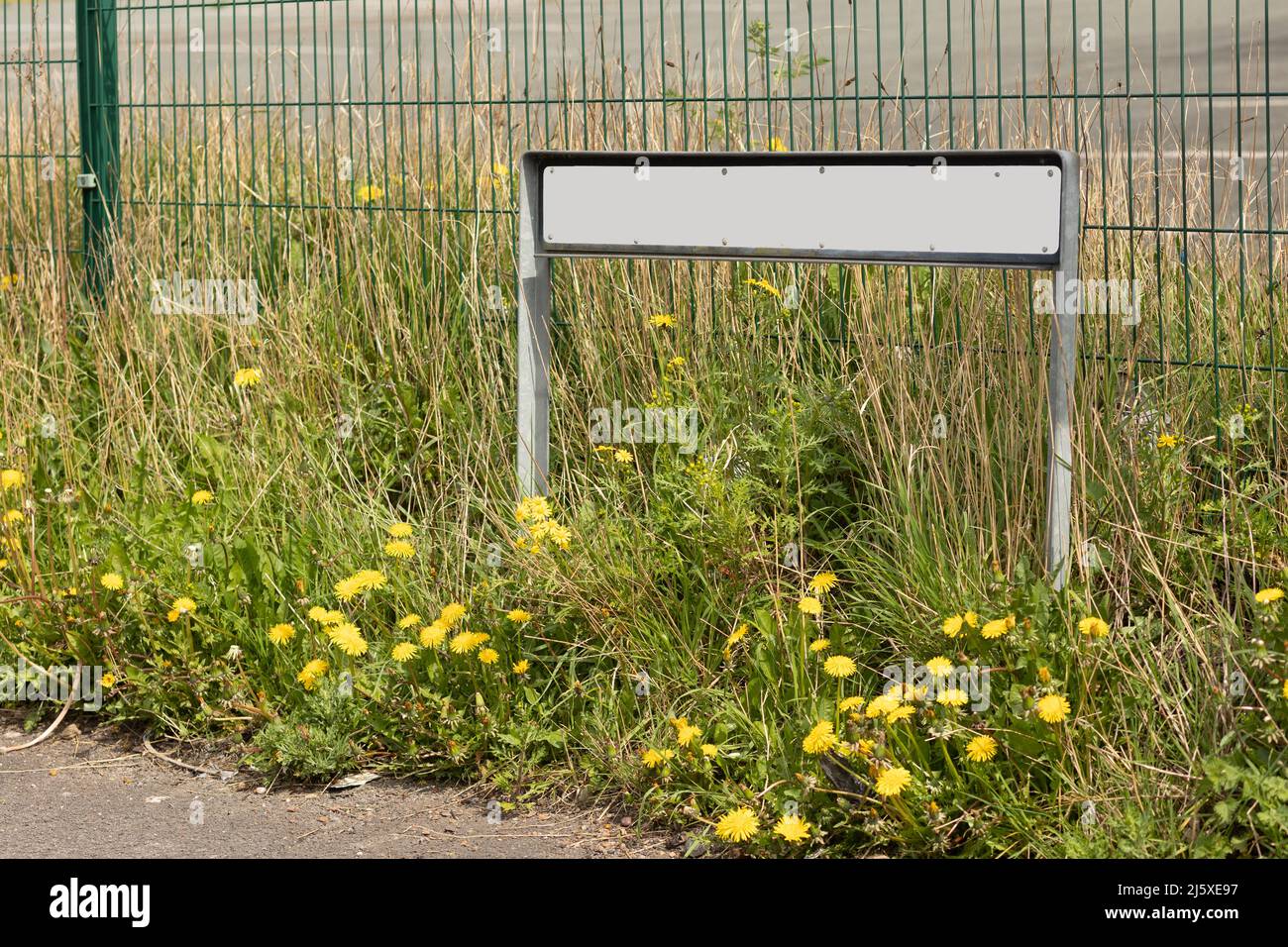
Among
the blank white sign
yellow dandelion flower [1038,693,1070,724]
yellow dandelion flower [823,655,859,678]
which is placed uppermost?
the blank white sign

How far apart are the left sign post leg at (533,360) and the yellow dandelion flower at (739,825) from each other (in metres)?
1.25

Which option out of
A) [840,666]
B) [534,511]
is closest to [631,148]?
[534,511]

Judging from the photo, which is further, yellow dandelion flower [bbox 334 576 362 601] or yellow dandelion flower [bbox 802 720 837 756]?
yellow dandelion flower [bbox 334 576 362 601]

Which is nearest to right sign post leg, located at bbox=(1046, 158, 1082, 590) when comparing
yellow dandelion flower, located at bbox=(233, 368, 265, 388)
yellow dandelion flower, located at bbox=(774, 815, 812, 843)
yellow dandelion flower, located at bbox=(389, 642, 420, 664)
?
yellow dandelion flower, located at bbox=(774, 815, 812, 843)

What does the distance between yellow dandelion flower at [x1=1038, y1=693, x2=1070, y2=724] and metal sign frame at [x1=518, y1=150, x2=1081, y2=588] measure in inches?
18.1

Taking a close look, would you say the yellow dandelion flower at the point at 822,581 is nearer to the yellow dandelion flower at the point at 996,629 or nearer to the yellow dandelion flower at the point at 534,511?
the yellow dandelion flower at the point at 996,629

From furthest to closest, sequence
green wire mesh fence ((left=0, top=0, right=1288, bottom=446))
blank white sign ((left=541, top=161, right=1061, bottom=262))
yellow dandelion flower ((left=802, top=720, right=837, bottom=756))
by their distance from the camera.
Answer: green wire mesh fence ((left=0, top=0, right=1288, bottom=446)) < blank white sign ((left=541, top=161, right=1061, bottom=262)) < yellow dandelion flower ((left=802, top=720, right=837, bottom=756))

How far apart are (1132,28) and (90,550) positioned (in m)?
14.3

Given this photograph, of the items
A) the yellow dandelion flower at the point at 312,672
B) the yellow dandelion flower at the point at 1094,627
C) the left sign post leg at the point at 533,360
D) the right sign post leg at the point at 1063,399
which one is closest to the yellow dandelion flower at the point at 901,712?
the yellow dandelion flower at the point at 1094,627

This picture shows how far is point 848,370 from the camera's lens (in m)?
4.51

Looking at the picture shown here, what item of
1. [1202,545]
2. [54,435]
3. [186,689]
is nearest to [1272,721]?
[1202,545]

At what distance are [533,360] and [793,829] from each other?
163 centimetres

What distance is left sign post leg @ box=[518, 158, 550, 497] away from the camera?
4.10m

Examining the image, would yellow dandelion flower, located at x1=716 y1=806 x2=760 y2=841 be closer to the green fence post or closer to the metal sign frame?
the metal sign frame
